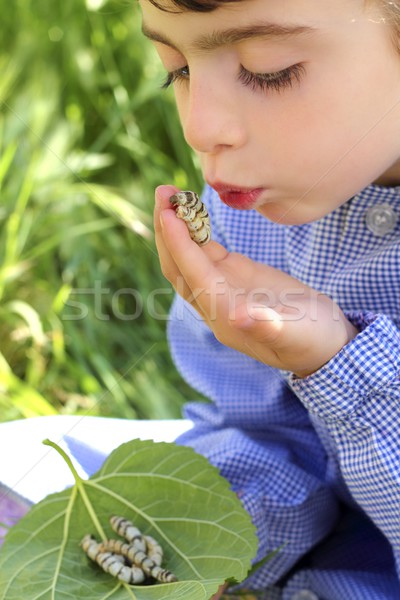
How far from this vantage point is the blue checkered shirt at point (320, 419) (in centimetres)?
75

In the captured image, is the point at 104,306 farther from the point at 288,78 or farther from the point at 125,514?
the point at 288,78

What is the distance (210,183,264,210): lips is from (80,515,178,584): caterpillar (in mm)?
291

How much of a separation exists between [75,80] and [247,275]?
100cm

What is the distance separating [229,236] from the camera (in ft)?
3.23

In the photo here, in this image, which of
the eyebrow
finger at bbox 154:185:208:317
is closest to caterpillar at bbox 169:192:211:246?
finger at bbox 154:185:208:317

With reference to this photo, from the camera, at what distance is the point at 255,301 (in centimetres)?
72

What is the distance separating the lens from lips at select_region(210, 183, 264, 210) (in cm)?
75

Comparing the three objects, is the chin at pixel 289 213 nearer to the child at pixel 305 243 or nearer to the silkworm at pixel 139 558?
the child at pixel 305 243

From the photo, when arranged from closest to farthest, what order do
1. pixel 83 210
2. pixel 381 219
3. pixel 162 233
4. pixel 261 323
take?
pixel 261 323, pixel 162 233, pixel 381 219, pixel 83 210

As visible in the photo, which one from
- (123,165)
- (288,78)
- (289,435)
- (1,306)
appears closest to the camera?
(288,78)

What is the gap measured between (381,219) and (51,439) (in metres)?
0.40

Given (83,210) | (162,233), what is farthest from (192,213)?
(83,210)

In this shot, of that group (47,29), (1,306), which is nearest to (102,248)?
(1,306)

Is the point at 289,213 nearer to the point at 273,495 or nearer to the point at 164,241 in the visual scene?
the point at 164,241
